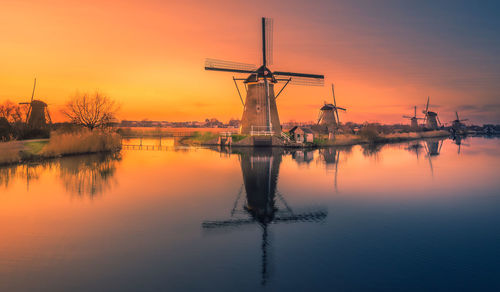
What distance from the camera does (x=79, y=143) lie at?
29484mm

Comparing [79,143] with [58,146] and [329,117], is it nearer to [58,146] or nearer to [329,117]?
[58,146]

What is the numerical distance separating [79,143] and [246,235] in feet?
88.3

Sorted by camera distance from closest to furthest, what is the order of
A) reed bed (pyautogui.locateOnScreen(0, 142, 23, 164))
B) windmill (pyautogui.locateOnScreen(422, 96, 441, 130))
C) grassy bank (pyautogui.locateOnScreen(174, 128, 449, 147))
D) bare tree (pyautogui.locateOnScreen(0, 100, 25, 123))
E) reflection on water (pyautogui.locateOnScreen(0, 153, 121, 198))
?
reflection on water (pyautogui.locateOnScreen(0, 153, 121, 198)) < reed bed (pyautogui.locateOnScreen(0, 142, 23, 164)) < grassy bank (pyautogui.locateOnScreen(174, 128, 449, 147)) < bare tree (pyautogui.locateOnScreen(0, 100, 25, 123)) < windmill (pyautogui.locateOnScreen(422, 96, 441, 130))

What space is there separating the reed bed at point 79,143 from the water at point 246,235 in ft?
35.4

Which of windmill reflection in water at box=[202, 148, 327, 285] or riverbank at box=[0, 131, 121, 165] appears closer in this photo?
windmill reflection in water at box=[202, 148, 327, 285]

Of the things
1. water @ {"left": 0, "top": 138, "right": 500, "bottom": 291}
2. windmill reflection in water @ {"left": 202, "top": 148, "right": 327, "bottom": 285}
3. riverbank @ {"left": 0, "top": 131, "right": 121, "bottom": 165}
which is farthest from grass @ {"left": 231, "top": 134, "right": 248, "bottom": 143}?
windmill reflection in water @ {"left": 202, "top": 148, "right": 327, "bottom": 285}

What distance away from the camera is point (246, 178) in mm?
17797

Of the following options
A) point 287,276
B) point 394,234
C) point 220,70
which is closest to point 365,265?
point 287,276

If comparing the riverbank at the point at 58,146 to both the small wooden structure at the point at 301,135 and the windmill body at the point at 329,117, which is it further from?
the windmill body at the point at 329,117

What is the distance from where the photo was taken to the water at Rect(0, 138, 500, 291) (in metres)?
6.00

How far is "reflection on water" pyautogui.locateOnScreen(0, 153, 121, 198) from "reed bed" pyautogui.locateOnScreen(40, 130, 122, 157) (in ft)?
13.5

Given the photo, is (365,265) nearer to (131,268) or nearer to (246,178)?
(131,268)

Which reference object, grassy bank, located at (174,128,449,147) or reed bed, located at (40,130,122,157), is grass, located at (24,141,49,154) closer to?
reed bed, located at (40,130,122,157)

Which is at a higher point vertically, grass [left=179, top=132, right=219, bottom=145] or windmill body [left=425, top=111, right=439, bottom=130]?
windmill body [left=425, top=111, right=439, bottom=130]
